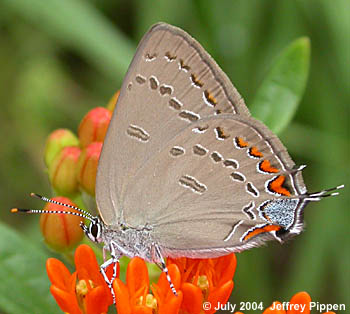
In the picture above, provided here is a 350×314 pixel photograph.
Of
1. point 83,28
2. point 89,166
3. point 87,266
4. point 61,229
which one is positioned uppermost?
point 83,28

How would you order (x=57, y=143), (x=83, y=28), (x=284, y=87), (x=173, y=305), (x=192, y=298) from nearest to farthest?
(x=173, y=305) < (x=192, y=298) < (x=57, y=143) < (x=284, y=87) < (x=83, y=28)

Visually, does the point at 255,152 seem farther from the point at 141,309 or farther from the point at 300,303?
the point at 141,309

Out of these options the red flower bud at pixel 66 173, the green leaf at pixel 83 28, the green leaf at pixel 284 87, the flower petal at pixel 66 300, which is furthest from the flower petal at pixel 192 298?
the green leaf at pixel 83 28

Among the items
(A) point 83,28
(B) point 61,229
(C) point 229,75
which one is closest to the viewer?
(B) point 61,229

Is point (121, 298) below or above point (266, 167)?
below

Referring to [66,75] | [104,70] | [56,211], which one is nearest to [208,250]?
[56,211]

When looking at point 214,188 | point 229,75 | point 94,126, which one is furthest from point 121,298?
point 229,75

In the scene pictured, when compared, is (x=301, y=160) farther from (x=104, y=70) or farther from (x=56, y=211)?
(x=56, y=211)

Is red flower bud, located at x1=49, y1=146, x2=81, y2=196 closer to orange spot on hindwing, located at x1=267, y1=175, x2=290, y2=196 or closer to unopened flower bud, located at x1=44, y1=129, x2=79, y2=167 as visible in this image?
unopened flower bud, located at x1=44, y1=129, x2=79, y2=167

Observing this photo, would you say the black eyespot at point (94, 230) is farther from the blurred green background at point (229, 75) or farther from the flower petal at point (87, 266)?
the blurred green background at point (229, 75)
